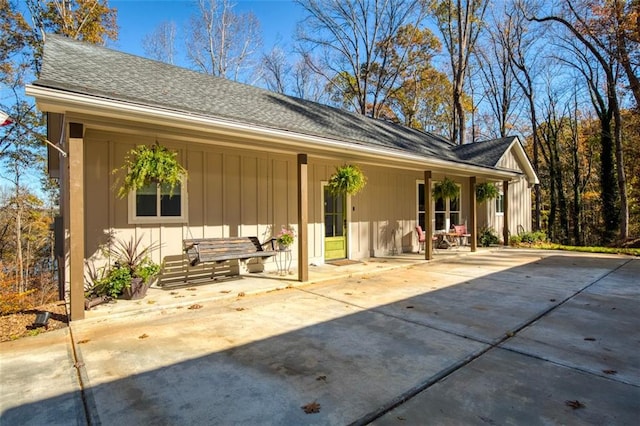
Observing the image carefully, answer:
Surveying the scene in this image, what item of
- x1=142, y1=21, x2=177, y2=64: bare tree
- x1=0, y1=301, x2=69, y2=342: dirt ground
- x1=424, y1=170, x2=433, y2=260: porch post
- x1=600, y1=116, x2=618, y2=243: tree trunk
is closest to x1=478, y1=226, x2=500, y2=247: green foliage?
x1=424, y1=170, x2=433, y2=260: porch post

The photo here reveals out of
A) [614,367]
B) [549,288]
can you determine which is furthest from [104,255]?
[549,288]

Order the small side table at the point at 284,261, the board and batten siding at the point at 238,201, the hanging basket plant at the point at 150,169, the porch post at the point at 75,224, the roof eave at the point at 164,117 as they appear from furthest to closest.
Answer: the small side table at the point at 284,261, the board and batten siding at the point at 238,201, the hanging basket plant at the point at 150,169, the porch post at the point at 75,224, the roof eave at the point at 164,117

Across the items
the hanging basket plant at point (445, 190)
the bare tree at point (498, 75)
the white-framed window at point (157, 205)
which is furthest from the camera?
the bare tree at point (498, 75)

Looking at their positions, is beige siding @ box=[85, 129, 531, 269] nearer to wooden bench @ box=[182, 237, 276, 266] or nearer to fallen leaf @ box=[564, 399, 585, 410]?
wooden bench @ box=[182, 237, 276, 266]

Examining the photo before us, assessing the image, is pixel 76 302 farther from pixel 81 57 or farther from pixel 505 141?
pixel 505 141

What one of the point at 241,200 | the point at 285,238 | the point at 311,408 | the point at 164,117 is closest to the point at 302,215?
the point at 285,238

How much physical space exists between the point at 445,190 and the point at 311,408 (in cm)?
964

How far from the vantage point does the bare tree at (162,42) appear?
19.6 metres

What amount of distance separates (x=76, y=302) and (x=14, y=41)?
15005 millimetres

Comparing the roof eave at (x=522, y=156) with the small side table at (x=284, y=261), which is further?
the roof eave at (x=522, y=156)

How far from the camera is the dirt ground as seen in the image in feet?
12.9

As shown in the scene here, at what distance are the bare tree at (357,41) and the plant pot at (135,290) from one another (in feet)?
58.5

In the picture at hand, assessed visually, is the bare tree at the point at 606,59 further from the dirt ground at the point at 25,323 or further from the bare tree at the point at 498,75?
the dirt ground at the point at 25,323

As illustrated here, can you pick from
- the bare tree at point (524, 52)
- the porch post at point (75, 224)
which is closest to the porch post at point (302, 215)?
the porch post at point (75, 224)
